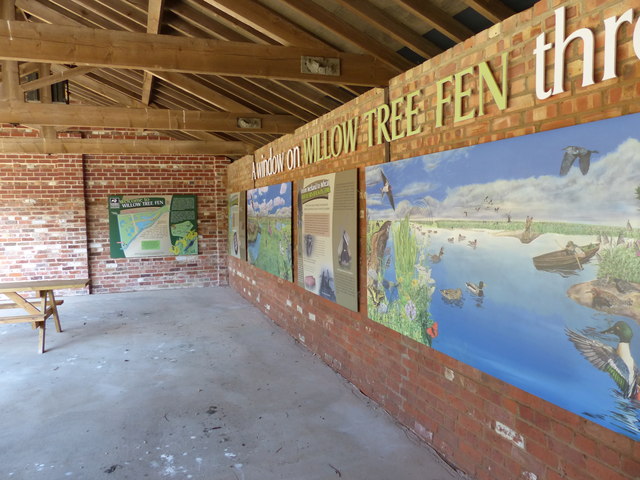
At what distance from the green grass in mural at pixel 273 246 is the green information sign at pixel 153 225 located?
9.68 feet

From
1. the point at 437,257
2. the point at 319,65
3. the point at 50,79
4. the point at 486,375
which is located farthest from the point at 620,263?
the point at 50,79

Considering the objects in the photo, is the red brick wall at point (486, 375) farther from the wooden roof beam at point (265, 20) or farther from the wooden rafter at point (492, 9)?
the wooden roof beam at point (265, 20)

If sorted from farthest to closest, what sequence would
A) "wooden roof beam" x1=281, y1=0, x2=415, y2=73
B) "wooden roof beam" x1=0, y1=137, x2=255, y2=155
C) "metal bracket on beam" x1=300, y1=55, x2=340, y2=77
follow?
"wooden roof beam" x1=0, y1=137, x2=255, y2=155 → "metal bracket on beam" x1=300, y1=55, x2=340, y2=77 → "wooden roof beam" x1=281, y1=0, x2=415, y2=73

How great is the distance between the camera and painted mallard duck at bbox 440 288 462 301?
275cm

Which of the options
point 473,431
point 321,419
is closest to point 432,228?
point 473,431

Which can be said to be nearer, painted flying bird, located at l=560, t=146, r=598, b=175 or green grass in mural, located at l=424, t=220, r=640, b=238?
green grass in mural, located at l=424, t=220, r=640, b=238

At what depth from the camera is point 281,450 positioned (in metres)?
3.21

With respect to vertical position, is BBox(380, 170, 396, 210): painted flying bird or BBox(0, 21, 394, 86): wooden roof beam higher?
BBox(0, 21, 394, 86): wooden roof beam

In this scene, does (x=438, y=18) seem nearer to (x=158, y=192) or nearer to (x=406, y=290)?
(x=406, y=290)

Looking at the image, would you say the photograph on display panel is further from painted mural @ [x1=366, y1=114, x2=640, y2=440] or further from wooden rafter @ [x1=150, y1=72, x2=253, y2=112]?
wooden rafter @ [x1=150, y1=72, x2=253, y2=112]

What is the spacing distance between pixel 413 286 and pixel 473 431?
39.7 inches

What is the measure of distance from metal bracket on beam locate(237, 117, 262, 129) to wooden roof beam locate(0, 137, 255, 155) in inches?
73.5

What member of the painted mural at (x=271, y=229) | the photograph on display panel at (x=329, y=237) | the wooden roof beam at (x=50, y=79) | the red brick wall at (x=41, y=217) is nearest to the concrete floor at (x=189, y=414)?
the photograph on display panel at (x=329, y=237)

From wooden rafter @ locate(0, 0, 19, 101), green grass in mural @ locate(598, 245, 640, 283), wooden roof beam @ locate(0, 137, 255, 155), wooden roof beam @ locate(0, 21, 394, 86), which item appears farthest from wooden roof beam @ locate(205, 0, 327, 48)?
wooden roof beam @ locate(0, 137, 255, 155)
